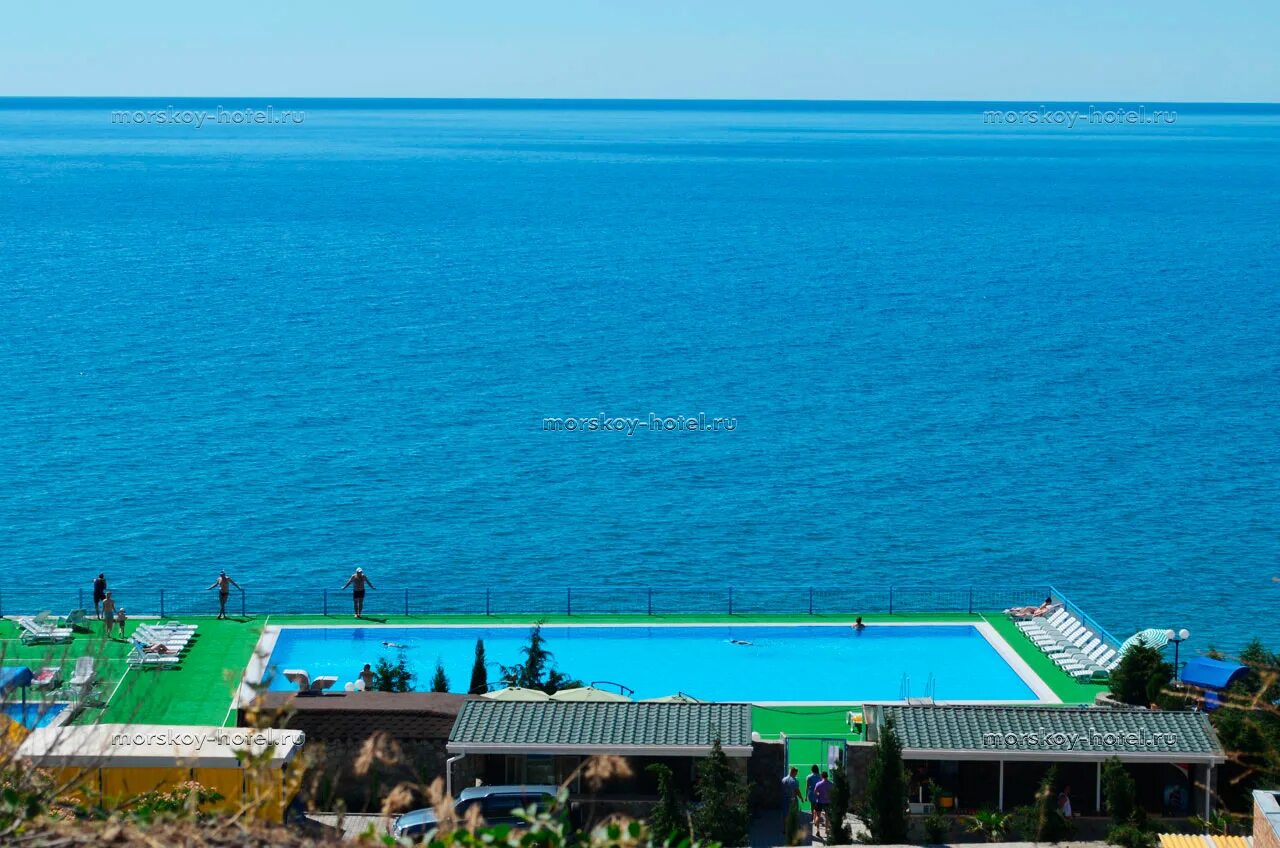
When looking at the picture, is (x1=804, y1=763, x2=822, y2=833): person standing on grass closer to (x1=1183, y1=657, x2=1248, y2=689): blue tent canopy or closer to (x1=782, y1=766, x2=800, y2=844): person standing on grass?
(x1=782, y1=766, x2=800, y2=844): person standing on grass

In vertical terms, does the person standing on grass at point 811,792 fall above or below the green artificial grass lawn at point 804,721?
below

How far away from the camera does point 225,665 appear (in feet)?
105

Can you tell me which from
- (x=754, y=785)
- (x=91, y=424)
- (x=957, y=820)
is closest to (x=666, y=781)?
(x=754, y=785)

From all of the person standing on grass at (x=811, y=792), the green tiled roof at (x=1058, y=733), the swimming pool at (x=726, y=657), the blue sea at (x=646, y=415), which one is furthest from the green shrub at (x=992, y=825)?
the blue sea at (x=646, y=415)

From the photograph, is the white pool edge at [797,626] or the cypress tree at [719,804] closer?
the cypress tree at [719,804]

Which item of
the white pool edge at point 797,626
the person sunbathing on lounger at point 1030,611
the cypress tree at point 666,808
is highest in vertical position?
the person sunbathing on lounger at point 1030,611

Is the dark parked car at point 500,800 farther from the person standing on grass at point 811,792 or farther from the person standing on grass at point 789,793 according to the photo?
the person standing on grass at point 811,792

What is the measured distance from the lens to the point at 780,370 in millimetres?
75875

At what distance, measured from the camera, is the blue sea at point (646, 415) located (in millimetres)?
47688

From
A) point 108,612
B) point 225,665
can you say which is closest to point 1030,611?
point 225,665

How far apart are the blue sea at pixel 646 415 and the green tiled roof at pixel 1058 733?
19.3 m

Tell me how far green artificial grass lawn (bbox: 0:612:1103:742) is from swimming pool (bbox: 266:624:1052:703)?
480 mm

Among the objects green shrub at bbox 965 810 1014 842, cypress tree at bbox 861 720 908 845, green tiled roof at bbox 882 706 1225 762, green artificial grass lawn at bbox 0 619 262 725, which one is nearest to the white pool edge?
green artificial grass lawn at bbox 0 619 262 725

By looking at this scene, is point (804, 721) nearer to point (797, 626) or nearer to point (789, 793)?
point (789, 793)
